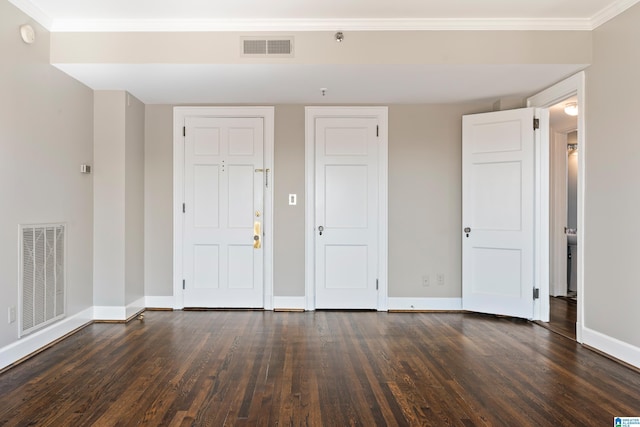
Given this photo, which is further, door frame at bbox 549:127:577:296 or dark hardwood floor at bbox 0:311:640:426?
door frame at bbox 549:127:577:296

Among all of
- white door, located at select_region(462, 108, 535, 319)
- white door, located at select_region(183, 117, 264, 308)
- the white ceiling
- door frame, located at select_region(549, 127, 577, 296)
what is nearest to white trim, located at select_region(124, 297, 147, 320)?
white door, located at select_region(183, 117, 264, 308)

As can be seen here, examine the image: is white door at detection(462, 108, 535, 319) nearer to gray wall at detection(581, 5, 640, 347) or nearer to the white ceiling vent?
gray wall at detection(581, 5, 640, 347)

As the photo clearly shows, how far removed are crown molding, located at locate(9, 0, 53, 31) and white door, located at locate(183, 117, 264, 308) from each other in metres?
1.53

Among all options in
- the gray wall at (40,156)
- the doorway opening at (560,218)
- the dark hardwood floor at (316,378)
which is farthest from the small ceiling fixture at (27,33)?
the doorway opening at (560,218)

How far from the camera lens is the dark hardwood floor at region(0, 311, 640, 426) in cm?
210

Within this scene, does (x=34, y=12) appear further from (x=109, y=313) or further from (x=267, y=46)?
(x=109, y=313)

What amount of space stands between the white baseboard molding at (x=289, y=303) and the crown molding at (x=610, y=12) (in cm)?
378

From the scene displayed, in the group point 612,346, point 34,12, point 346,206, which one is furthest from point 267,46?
point 612,346

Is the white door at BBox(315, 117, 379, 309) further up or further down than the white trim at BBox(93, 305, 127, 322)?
further up

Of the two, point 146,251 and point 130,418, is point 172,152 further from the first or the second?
point 130,418

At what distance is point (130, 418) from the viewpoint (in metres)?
2.06

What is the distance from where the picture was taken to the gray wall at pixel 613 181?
9.23ft

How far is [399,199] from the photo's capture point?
441 centimetres

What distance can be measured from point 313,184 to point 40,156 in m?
2.57
